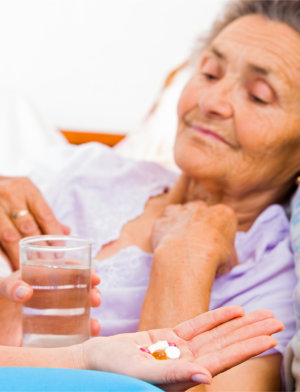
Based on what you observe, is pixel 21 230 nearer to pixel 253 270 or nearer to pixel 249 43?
pixel 253 270

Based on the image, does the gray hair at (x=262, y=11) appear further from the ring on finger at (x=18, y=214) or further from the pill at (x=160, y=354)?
the pill at (x=160, y=354)

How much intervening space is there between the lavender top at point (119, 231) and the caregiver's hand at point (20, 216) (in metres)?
0.13

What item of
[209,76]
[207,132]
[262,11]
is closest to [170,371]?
[207,132]

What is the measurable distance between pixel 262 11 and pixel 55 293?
0.91m

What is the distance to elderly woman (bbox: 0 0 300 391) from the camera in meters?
0.98

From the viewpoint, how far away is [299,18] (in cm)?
127

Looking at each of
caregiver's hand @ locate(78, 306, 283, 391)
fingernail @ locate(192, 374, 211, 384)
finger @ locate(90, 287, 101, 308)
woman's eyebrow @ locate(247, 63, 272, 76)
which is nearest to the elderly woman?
woman's eyebrow @ locate(247, 63, 272, 76)

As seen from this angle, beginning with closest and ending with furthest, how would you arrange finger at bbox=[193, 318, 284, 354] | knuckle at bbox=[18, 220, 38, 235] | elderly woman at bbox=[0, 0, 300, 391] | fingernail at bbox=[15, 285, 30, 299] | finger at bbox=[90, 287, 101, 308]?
finger at bbox=[193, 318, 284, 354] < fingernail at bbox=[15, 285, 30, 299] < finger at bbox=[90, 287, 101, 308] < elderly woman at bbox=[0, 0, 300, 391] < knuckle at bbox=[18, 220, 38, 235]

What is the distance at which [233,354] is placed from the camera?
2.00 ft

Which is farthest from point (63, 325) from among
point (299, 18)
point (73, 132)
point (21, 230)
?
point (73, 132)

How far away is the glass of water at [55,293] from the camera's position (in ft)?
2.58

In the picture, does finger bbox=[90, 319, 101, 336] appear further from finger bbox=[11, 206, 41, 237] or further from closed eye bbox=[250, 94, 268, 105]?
closed eye bbox=[250, 94, 268, 105]

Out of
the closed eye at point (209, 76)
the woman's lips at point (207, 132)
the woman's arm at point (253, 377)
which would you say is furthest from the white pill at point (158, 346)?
the closed eye at point (209, 76)

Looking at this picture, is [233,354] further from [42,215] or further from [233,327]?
[42,215]
